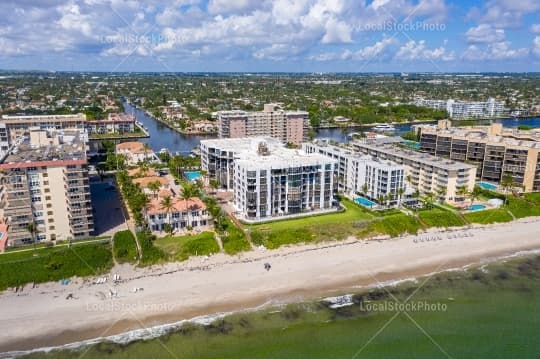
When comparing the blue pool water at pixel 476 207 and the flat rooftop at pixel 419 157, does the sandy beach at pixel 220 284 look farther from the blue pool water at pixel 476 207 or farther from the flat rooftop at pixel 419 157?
the flat rooftop at pixel 419 157

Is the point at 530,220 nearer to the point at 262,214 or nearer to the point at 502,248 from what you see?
the point at 502,248

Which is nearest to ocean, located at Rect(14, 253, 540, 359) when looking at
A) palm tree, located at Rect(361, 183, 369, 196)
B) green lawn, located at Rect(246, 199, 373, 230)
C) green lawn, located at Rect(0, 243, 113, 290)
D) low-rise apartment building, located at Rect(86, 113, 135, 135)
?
green lawn, located at Rect(0, 243, 113, 290)

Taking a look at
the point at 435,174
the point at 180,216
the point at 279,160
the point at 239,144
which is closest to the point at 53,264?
the point at 180,216

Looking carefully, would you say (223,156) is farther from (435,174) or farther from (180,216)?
(435,174)

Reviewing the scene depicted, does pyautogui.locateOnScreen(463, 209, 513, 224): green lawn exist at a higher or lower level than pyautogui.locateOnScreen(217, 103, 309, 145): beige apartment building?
lower

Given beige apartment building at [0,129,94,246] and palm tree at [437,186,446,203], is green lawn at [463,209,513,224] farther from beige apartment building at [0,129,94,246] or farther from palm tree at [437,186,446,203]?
beige apartment building at [0,129,94,246]

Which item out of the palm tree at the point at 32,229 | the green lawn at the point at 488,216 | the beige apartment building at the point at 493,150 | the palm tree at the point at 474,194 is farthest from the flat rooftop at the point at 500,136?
the palm tree at the point at 32,229

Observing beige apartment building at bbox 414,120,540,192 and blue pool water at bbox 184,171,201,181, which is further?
blue pool water at bbox 184,171,201,181
